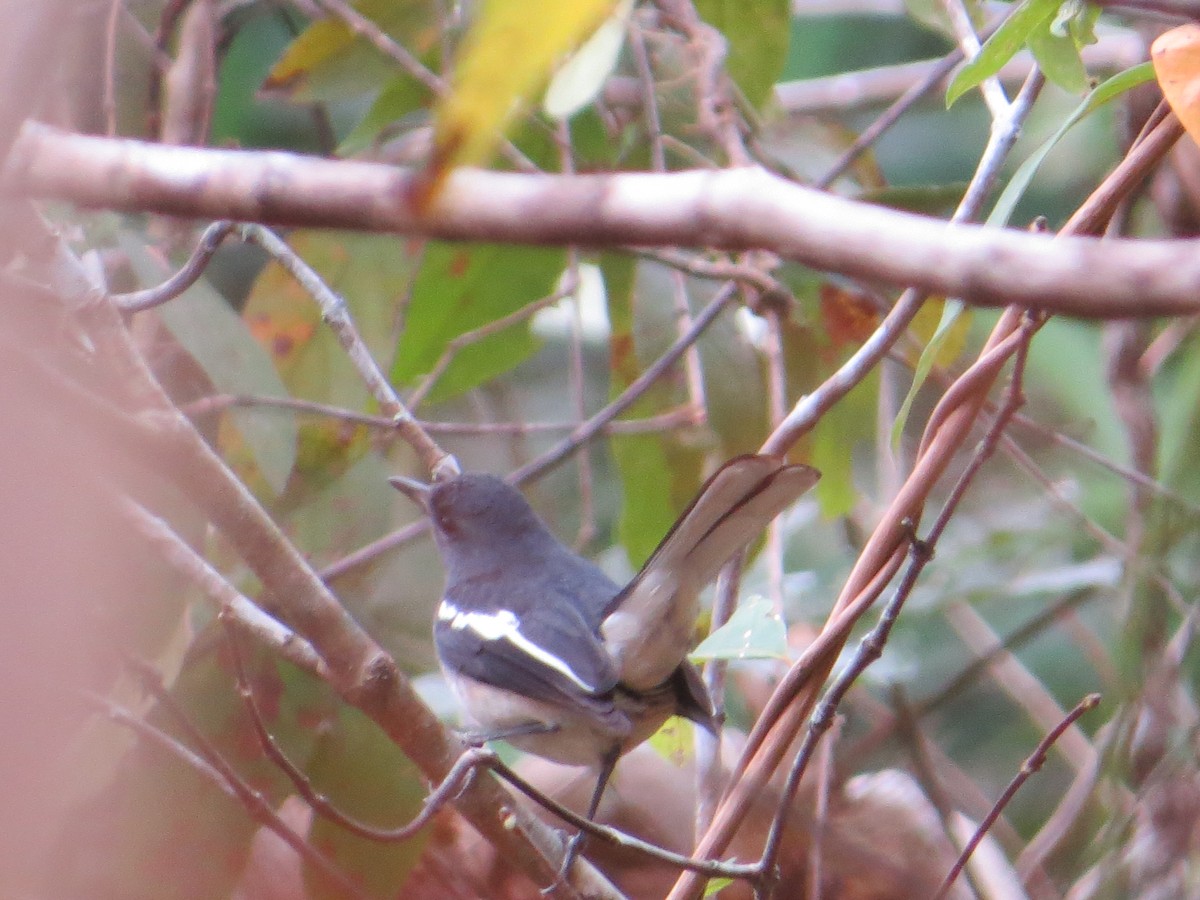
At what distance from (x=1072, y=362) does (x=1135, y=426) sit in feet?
3.19

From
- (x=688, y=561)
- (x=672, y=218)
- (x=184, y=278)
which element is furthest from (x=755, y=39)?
(x=672, y=218)

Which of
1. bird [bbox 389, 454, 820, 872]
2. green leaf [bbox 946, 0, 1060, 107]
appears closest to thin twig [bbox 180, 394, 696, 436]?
bird [bbox 389, 454, 820, 872]

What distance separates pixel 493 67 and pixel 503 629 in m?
2.07

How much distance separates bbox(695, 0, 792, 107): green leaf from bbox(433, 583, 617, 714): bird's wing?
1121mm

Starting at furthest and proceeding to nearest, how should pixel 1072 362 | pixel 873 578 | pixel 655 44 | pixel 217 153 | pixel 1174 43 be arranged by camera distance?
pixel 1072 362 → pixel 655 44 → pixel 873 578 → pixel 1174 43 → pixel 217 153

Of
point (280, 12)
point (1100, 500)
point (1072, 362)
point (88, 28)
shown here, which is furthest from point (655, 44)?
point (1100, 500)

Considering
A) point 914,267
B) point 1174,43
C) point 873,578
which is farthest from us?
point 873,578

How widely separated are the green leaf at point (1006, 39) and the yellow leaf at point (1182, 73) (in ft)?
0.80

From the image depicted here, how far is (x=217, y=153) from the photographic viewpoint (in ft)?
2.10

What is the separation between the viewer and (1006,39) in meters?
1.44

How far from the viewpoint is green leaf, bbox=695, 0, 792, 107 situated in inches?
105

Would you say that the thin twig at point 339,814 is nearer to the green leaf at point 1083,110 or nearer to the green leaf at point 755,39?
the green leaf at point 1083,110

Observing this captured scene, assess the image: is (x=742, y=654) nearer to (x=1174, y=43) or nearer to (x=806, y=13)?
A: (x=1174, y=43)

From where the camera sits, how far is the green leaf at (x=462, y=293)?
2.85 m
